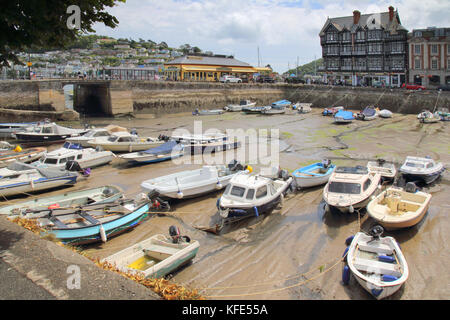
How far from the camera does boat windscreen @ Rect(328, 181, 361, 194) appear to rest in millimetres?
14836

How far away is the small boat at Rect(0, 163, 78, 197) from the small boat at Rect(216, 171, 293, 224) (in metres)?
8.94

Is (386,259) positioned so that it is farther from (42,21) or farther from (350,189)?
(42,21)

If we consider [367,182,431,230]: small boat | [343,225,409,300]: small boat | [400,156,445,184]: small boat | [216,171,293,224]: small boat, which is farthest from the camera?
[400,156,445,184]: small boat

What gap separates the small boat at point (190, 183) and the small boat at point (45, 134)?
15.8 m

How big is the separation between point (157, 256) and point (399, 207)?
368 inches

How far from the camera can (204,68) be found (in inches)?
2501

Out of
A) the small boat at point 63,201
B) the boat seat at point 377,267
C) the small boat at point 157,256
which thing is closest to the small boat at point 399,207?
the boat seat at point 377,267

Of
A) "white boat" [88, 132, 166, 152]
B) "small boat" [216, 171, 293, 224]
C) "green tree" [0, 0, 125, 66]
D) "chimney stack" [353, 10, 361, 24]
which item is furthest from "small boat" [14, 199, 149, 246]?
"chimney stack" [353, 10, 361, 24]

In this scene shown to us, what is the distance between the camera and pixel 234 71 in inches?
2751

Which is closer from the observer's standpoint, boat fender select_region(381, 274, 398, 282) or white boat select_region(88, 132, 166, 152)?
boat fender select_region(381, 274, 398, 282)

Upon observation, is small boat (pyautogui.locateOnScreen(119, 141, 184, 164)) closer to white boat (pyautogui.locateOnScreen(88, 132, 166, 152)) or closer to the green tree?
white boat (pyautogui.locateOnScreen(88, 132, 166, 152))

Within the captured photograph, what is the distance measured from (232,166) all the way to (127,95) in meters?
30.1
